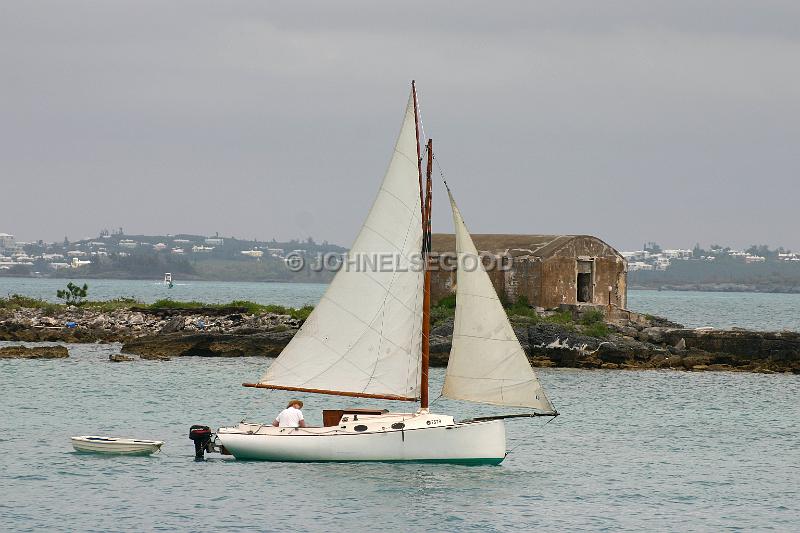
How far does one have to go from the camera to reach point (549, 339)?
5484 cm

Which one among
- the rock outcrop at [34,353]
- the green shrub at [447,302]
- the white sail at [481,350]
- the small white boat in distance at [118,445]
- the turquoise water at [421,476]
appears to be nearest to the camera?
the turquoise water at [421,476]

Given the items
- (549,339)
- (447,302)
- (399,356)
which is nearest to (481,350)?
(399,356)

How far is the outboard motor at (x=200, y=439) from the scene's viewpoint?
95.7ft

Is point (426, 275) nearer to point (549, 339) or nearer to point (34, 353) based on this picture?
point (549, 339)

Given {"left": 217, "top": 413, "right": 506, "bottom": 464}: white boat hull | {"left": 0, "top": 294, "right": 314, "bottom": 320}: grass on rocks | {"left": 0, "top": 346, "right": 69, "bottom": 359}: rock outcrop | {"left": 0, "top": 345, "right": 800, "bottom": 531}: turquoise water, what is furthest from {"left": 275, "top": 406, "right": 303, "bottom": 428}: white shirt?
{"left": 0, "top": 294, "right": 314, "bottom": 320}: grass on rocks

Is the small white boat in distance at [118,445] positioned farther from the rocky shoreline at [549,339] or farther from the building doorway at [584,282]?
the building doorway at [584,282]

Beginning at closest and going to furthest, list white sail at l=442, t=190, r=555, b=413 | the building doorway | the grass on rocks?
white sail at l=442, t=190, r=555, b=413 → the building doorway → the grass on rocks

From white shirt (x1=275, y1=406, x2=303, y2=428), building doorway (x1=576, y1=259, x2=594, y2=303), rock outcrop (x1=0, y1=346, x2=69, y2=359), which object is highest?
building doorway (x1=576, y1=259, x2=594, y2=303)

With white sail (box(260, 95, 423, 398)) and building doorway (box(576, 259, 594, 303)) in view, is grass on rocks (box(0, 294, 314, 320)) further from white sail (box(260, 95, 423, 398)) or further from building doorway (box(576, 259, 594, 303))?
white sail (box(260, 95, 423, 398))

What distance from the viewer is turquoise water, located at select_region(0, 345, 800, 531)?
24.2 meters

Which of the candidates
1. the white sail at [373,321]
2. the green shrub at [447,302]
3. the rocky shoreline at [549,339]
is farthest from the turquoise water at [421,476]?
the green shrub at [447,302]

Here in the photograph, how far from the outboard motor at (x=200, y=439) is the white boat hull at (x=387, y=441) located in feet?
3.50

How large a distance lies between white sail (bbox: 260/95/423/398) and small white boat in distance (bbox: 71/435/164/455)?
3509 millimetres

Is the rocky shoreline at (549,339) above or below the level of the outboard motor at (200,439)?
above
